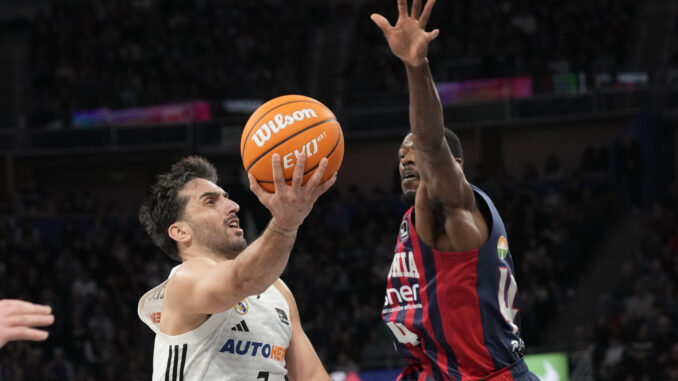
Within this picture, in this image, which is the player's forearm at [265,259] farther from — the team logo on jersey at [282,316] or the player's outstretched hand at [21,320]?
the team logo on jersey at [282,316]

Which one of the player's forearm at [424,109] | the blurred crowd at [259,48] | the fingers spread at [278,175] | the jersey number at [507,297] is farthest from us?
the blurred crowd at [259,48]

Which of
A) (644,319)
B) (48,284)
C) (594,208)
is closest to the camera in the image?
(644,319)

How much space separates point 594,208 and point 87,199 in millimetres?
11096

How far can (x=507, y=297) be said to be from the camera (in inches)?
181

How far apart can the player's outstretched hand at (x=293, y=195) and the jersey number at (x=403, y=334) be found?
4.17 ft

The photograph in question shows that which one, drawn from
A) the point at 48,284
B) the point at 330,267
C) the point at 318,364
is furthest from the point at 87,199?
the point at 318,364

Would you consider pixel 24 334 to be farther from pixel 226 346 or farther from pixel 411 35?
pixel 411 35

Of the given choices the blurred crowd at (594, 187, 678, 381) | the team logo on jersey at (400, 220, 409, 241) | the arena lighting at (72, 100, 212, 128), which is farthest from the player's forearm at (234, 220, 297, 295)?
the arena lighting at (72, 100, 212, 128)

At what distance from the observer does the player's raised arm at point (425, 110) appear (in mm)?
3869

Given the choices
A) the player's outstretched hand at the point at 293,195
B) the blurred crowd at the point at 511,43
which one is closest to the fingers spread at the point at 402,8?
the player's outstretched hand at the point at 293,195

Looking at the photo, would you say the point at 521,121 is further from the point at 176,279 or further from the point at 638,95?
the point at 176,279

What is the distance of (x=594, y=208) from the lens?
18.3 metres

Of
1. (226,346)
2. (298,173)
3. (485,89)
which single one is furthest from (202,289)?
(485,89)

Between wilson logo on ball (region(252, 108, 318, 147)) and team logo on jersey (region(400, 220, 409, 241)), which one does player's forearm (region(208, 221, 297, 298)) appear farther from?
team logo on jersey (region(400, 220, 409, 241))
